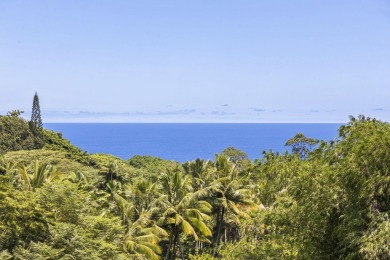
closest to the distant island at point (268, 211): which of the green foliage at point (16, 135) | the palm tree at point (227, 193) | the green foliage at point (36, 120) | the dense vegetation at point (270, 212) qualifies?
the dense vegetation at point (270, 212)

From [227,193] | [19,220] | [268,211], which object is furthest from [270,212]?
[227,193]

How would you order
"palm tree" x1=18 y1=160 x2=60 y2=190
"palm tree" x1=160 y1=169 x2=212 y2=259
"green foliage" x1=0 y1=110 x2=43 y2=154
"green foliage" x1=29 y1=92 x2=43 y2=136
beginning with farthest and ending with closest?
"green foliage" x1=29 y1=92 x2=43 y2=136 → "green foliage" x1=0 y1=110 x2=43 y2=154 → "palm tree" x1=160 y1=169 x2=212 y2=259 → "palm tree" x1=18 y1=160 x2=60 y2=190

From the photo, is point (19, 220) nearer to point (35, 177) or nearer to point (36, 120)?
point (35, 177)

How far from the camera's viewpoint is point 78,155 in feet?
253

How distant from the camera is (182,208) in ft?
94.4

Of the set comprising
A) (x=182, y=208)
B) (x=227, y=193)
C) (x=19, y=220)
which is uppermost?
(x=19, y=220)

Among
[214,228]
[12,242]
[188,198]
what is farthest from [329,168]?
[214,228]

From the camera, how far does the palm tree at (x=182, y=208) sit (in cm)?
2773

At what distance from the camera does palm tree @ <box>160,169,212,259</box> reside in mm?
27734

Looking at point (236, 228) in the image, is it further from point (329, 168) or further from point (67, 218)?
point (329, 168)

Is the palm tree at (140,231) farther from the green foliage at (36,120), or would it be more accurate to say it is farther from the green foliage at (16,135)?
the green foliage at (36,120)

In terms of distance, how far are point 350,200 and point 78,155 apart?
226 ft

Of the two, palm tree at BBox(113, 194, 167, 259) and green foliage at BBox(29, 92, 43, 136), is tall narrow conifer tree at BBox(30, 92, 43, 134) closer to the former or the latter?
green foliage at BBox(29, 92, 43, 136)

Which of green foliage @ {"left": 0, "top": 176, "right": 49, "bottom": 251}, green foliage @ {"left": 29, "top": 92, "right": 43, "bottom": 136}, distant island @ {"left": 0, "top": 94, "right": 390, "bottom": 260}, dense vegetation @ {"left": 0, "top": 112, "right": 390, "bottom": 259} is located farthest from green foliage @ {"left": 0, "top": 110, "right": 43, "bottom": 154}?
green foliage @ {"left": 0, "top": 176, "right": 49, "bottom": 251}
